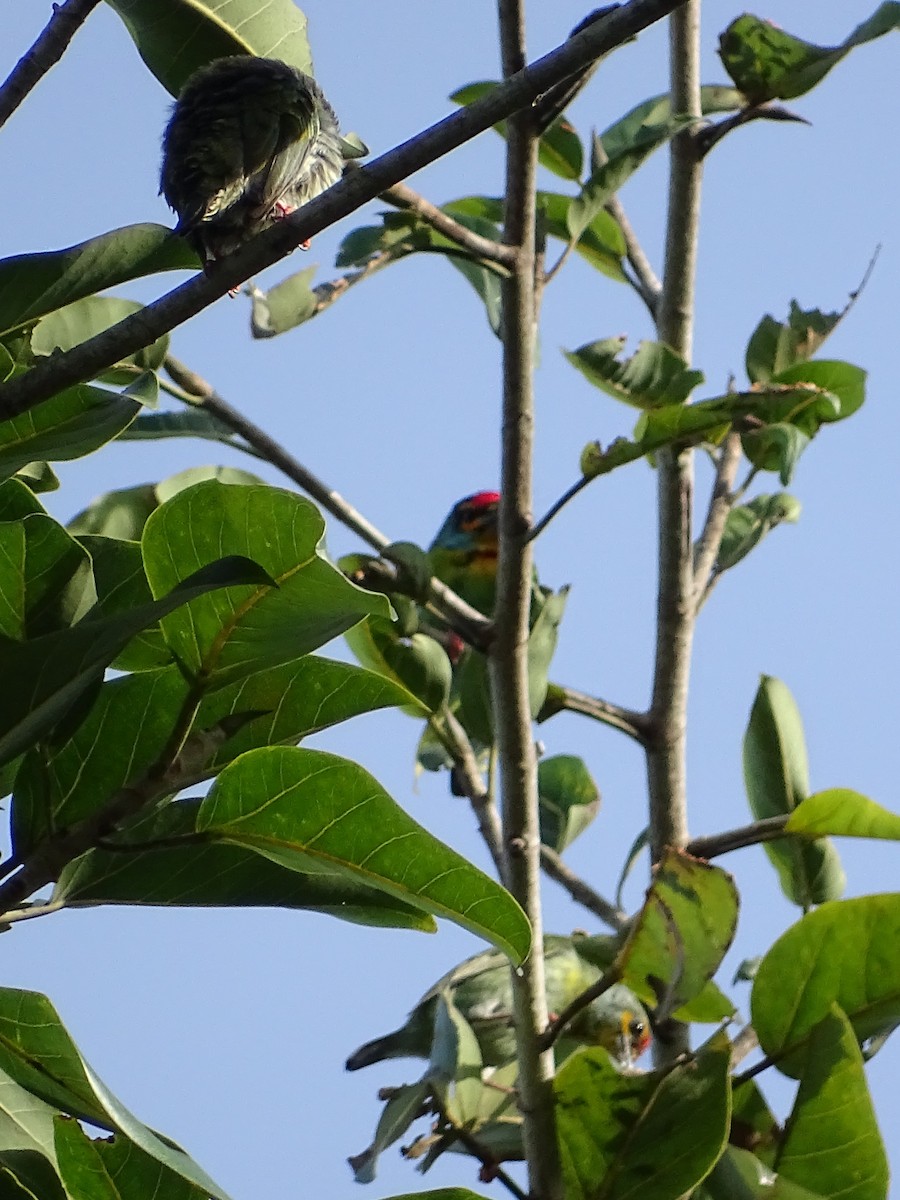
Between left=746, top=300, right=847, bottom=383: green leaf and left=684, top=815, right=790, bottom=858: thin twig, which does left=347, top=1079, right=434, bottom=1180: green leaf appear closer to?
left=684, top=815, right=790, bottom=858: thin twig

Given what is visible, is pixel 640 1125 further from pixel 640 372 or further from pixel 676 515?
pixel 640 372

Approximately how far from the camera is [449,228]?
6.24ft

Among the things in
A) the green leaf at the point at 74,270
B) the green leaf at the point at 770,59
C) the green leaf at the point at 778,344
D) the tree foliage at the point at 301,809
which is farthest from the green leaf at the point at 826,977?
the green leaf at the point at 770,59

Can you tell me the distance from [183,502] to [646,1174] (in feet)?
2.57

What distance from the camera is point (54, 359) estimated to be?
1162 millimetres

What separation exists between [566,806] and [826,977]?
1.14m

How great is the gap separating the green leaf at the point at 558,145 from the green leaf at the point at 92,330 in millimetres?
912

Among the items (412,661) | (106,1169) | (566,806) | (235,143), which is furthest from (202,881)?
(566,806)

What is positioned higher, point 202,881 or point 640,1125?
point 202,881

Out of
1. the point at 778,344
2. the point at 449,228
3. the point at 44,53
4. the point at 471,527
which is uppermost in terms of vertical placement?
the point at 471,527

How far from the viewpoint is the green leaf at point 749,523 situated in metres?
2.43

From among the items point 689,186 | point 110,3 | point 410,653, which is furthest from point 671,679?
point 110,3

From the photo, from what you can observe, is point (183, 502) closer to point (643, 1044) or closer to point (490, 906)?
point (490, 906)

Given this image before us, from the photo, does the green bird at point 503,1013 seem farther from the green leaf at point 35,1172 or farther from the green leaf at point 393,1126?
the green leaf at point 35,1172
